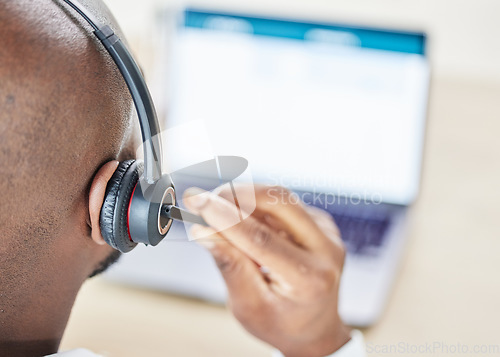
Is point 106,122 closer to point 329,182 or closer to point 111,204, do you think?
point 111,204

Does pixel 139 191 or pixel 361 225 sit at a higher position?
pixel 139 191

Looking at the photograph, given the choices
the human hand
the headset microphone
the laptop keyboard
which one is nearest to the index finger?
the human hand

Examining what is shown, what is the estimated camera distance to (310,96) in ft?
3.68

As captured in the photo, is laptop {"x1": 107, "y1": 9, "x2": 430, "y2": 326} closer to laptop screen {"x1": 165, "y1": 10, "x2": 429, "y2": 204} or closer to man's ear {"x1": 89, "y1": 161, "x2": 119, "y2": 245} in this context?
laptop screen {"x1": 165, "y1": 10, "x2": 429, "y2": 204}

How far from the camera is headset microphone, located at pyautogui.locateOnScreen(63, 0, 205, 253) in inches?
16.3

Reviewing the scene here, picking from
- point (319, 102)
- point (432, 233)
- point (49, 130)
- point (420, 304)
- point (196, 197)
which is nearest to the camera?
point (49, 130)

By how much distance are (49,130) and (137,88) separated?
0.21ft

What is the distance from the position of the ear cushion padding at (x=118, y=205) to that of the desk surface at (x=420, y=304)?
1.14 ft

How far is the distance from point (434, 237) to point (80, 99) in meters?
0.73

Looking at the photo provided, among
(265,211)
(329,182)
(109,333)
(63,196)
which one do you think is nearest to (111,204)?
(63,196)

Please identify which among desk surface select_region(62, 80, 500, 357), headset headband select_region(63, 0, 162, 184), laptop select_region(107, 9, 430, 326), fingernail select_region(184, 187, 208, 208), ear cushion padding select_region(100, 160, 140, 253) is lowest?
desk surface select_region(62, 80, 500, 357)

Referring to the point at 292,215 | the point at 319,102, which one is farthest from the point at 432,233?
the point at 292,215

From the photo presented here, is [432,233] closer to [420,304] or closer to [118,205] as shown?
[420,304]

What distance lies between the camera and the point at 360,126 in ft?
3.61
